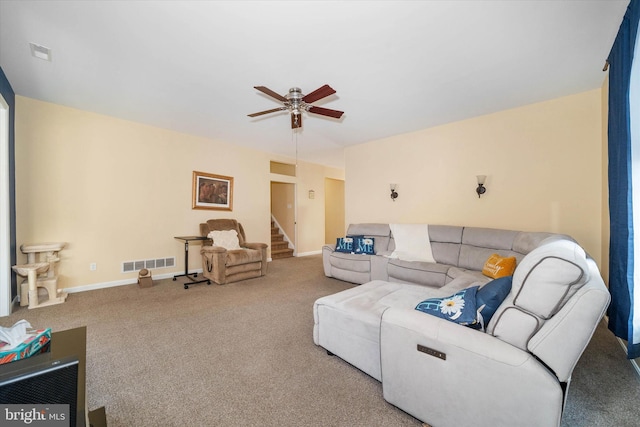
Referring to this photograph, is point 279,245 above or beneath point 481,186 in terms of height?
beneath

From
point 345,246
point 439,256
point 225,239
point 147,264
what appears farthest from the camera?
point 225,239

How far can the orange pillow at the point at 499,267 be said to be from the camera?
2.63 m

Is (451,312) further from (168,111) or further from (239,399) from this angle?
(168,111)

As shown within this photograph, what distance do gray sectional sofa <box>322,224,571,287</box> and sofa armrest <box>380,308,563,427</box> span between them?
1.79m

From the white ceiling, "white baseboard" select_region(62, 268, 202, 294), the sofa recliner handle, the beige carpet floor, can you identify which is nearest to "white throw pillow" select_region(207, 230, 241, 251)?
"white baseboard" select_region(62, 268, 202, 294)

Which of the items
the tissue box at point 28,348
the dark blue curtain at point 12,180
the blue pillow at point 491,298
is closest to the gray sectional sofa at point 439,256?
the blue pillow at point 491,298

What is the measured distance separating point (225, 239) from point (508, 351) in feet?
14.5

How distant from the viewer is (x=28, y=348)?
1145 millimetres

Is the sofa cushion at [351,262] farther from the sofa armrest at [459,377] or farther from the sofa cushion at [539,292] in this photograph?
the sofa cushion at [539,292]

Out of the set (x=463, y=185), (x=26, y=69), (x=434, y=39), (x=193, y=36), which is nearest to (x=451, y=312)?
(x=434, y=39)

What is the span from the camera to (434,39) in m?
2.17

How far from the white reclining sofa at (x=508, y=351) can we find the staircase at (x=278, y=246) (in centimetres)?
556

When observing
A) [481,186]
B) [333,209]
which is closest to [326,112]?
[481,186]

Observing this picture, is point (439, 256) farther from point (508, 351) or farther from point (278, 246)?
point (278, 246)
